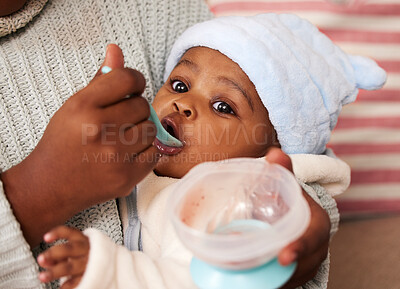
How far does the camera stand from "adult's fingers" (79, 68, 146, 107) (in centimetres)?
81

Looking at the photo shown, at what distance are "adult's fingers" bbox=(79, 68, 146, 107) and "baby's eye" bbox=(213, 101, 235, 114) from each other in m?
0.31

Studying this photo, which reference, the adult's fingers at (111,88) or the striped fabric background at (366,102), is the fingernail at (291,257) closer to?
the adult's fingers at (111,88)

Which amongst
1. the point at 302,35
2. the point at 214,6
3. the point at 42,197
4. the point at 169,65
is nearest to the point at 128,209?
the point at 42,197

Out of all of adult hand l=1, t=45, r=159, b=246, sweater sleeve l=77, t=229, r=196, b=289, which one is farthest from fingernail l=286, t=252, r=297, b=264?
adult hand l=1, t=45, r=159, b=246

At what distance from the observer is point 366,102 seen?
5.21 feet

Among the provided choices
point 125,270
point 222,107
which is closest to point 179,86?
point 222,107

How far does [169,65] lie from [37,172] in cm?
55

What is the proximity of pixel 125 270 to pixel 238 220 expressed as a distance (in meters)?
0.22

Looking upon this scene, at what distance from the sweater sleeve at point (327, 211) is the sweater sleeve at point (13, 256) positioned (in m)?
0.58

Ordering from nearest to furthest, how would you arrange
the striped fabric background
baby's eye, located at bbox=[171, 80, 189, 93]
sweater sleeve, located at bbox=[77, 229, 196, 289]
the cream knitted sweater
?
sweater sleeve, located at bbox=[77, 229, 196, 289] → the cream knitted sweater → baby's eye, located at bbox=[171, 80, 189, 93] → the striped fabric background

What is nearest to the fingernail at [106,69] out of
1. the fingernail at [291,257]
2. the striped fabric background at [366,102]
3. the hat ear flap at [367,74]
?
the fingernail at [291,257]

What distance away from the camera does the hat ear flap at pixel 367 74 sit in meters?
1.20

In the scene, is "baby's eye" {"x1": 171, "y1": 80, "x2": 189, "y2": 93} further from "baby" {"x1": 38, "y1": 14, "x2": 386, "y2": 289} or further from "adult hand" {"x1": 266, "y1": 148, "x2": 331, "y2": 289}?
"adult hand" {"x1": 266, "y1": 148, "x2": 331, "y2": 289}

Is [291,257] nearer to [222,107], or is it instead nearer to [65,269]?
[65,269]
